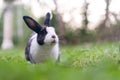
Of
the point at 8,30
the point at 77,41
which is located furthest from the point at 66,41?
the point at 8,30

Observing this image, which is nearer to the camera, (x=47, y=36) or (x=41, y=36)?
(x=47, y=36)

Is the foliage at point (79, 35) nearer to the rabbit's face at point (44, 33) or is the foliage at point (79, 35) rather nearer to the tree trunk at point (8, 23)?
the tree trunk at point (8, 23)

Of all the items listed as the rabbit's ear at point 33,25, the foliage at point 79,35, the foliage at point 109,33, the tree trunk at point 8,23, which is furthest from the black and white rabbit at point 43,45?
the tree trunk at point 8,23

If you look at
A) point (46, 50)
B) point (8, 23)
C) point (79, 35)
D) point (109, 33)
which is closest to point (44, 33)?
point (46, 50)

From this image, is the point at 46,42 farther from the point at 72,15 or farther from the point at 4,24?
the point at 4,24

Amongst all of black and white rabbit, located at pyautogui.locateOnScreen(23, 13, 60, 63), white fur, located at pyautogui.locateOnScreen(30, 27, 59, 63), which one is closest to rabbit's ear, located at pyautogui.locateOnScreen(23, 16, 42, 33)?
black and white rabbit, located at pyautogui.locateOnScreen(23, 13, 60, 63)

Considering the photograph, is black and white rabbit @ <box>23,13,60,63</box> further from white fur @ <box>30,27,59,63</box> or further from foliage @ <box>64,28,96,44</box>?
foliage @ <box>64,28,96,44</box>

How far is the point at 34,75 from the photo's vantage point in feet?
4.35

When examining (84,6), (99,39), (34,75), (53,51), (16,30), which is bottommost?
(16,30)

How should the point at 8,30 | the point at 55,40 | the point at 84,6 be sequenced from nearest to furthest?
1. the point at 55,40
2. the point at 84,6
3. the point at 8,30

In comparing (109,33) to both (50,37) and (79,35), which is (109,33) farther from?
(50,37)

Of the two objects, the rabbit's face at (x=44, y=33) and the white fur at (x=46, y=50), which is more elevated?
the rabbit's face at (x=44, y=33)

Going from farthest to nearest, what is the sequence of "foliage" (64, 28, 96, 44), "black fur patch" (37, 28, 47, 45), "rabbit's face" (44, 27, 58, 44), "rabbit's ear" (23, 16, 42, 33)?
"foliage" (64, 28, 96, 44) → "rabbit's ear" (23, 16, 42, 33) → "black fur patch" (37, 28, 47, 45) → "rabbit's face" (44, 27, 58, 44)

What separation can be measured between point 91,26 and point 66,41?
974mm
